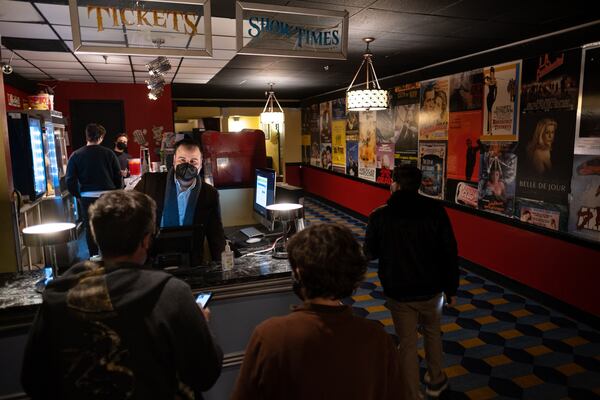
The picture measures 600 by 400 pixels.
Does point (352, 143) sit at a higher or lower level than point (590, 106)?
lower

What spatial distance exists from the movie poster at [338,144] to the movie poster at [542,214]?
16.4ft

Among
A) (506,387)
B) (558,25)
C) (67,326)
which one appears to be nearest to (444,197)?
(558,25)

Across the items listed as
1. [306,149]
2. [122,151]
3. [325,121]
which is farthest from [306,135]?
[122,151]

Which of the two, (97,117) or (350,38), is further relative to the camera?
(97,117)

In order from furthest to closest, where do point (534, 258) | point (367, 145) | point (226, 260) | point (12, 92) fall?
point (367, 145)
point (12, 92)
point (534, 258)
point (226, 260)

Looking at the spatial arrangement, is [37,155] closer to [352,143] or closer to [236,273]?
[236,273]

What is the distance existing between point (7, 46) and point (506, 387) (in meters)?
6.09

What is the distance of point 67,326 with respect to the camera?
113 cm

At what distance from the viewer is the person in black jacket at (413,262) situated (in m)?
2.54

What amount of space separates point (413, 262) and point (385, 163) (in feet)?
16.7

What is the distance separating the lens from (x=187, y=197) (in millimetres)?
2768

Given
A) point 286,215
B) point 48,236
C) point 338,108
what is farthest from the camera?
point 338,108

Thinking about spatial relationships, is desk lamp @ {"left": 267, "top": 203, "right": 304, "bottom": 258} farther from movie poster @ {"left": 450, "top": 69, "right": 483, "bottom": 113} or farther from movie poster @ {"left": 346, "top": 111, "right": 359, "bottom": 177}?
movie poster @ {"left": 346, "top": 111, "right": 359, "bottom": 177}

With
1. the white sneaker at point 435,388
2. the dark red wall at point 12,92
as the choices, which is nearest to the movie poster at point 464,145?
the white sneaker at point 435,388
